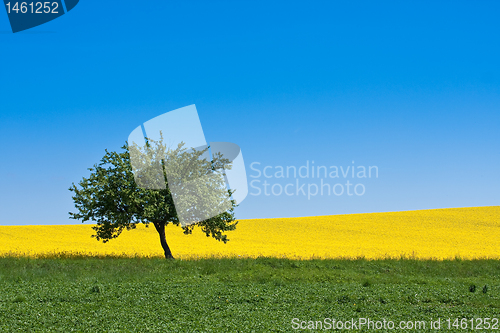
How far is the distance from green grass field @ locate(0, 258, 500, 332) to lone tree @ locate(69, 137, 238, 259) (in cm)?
588

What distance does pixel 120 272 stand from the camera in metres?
20.2

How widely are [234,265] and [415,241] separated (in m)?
26.1

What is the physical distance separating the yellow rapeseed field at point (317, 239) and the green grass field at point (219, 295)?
22.8 ft

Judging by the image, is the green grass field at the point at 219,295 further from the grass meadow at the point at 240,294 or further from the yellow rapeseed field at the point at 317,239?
the yellow rapeseed field at the point at 317,239

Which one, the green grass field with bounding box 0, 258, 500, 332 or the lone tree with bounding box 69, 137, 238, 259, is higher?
the lone tree with bounding box 69, 137, 238, 259

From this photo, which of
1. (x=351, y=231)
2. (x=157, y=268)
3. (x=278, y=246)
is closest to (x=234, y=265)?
(x=157, y=268)

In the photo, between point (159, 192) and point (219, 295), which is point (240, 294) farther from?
point (159, 192)

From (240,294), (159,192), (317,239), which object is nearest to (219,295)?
(240,294)

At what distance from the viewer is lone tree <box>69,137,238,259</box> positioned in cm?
2856

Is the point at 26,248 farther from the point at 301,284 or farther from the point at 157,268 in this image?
the point at 301,284

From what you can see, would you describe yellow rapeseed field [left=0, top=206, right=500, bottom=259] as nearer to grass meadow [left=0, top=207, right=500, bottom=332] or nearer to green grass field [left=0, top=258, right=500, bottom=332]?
grass meadow [left=0, top=207, right=500, bottom=332]

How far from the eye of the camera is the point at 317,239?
43562 millimetres

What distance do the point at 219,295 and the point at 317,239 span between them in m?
29.6

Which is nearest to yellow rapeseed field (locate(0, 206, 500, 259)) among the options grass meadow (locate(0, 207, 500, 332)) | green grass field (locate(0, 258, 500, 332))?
grass meadow (locate(0, 207, 500, 332))
